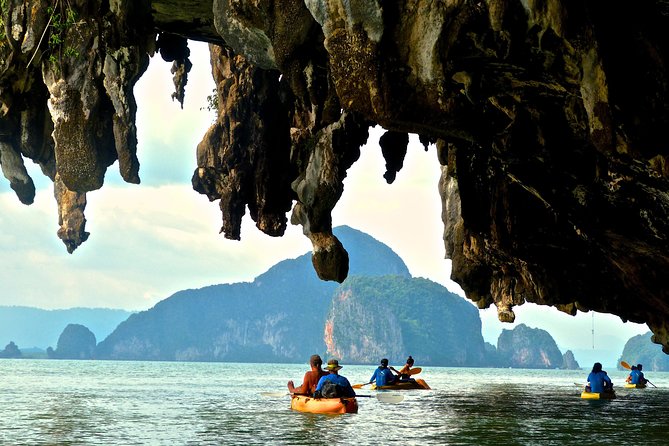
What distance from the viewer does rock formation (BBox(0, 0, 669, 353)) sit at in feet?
40.2

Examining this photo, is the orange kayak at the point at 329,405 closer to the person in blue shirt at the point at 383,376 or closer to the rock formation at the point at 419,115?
the rock formation at the point at 419,115

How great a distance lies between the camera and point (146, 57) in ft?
67.7

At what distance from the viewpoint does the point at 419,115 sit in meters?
13.3

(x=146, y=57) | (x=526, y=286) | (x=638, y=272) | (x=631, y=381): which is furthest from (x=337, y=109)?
(x=631, y=381)

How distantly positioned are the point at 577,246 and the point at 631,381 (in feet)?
83.1

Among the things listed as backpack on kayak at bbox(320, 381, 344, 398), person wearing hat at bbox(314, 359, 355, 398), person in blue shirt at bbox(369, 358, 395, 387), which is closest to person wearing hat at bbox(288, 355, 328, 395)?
person wearing hat at bbox(314, 359, 355, 398)

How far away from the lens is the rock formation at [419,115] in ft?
40.2

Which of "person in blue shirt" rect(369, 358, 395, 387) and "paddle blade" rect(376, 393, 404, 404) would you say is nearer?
"paddle blade" rect(376, 393, 404, 404)

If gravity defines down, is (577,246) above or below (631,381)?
above

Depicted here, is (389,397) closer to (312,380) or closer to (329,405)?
(312,380)

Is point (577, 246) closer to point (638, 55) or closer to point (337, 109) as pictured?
point (337, 109)

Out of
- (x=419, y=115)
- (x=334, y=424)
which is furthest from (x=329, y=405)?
(x=419, y=115)

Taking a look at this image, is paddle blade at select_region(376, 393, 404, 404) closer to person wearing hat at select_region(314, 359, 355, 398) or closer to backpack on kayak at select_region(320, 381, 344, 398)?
person wearing hat at select_region(314, 359, 355, 398)

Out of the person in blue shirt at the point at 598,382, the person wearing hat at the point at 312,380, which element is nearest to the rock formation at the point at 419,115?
→ the person wearing hat at the point at 312,380
